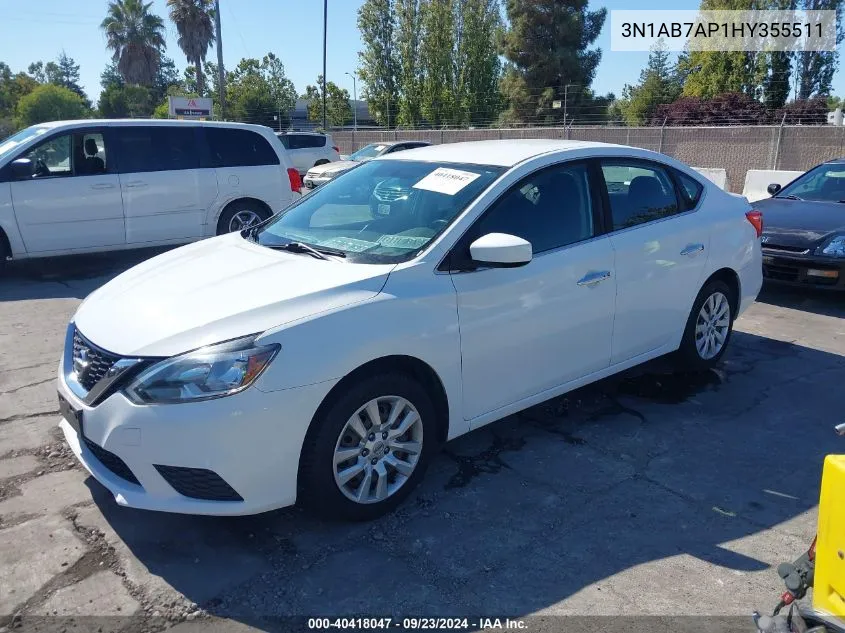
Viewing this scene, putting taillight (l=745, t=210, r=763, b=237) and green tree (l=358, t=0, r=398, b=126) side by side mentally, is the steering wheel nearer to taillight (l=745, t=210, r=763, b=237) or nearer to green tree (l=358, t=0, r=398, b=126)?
taillight (l=745, t=210, r=763, b=237)

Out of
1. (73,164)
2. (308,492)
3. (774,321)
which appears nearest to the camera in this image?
(308,492)

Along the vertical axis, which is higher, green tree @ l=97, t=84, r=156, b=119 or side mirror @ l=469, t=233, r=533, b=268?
green tree @ l=97, t=84, r=156, b=119

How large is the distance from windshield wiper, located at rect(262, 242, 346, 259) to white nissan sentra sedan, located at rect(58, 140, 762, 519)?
13 millimetres

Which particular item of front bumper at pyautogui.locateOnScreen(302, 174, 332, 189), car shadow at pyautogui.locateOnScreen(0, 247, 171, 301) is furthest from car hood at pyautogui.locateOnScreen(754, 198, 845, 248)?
front bumper at pyautogui.locateOnScreen(302, 174, 332, 189)

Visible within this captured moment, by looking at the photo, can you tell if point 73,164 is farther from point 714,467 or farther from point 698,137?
point 698,137

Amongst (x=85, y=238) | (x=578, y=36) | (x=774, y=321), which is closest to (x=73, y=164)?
(x=85, y=238)

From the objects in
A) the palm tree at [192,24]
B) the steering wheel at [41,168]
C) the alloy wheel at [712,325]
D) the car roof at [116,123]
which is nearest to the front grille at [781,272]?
the alloy wheel at [712,325]

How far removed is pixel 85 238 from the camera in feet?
28.3

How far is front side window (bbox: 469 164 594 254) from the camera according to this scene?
3.83 meters

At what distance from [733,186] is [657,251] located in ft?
60.2

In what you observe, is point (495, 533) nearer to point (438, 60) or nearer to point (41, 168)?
point (41, 168)

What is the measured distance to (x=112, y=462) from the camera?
311 cm

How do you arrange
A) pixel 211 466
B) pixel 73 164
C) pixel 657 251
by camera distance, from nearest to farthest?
1. pixel 211 466
2. pixel 657 251
3. pixel 73 164

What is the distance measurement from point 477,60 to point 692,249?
45729 mm
